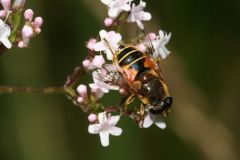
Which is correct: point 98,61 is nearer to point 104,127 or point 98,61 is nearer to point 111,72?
point 111,72

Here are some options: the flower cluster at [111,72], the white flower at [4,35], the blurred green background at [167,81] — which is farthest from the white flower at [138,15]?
the blurred green background at [167,81]

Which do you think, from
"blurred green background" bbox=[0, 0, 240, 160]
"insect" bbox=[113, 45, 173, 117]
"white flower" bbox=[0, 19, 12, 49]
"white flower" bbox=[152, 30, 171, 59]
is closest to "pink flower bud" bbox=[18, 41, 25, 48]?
"white flower" bbox=[0, 19, 12, 49]

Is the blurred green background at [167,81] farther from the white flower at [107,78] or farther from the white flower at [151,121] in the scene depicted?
the white flower at [107,78]

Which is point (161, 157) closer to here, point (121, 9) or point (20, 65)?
point (20, 65)

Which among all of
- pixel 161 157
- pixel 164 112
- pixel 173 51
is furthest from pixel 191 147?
pixel 164 112

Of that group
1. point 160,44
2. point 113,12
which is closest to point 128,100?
Answer: point 160,44

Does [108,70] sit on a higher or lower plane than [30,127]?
lower

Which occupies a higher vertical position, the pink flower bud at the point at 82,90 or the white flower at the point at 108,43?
the white flower at the point at 108,43
